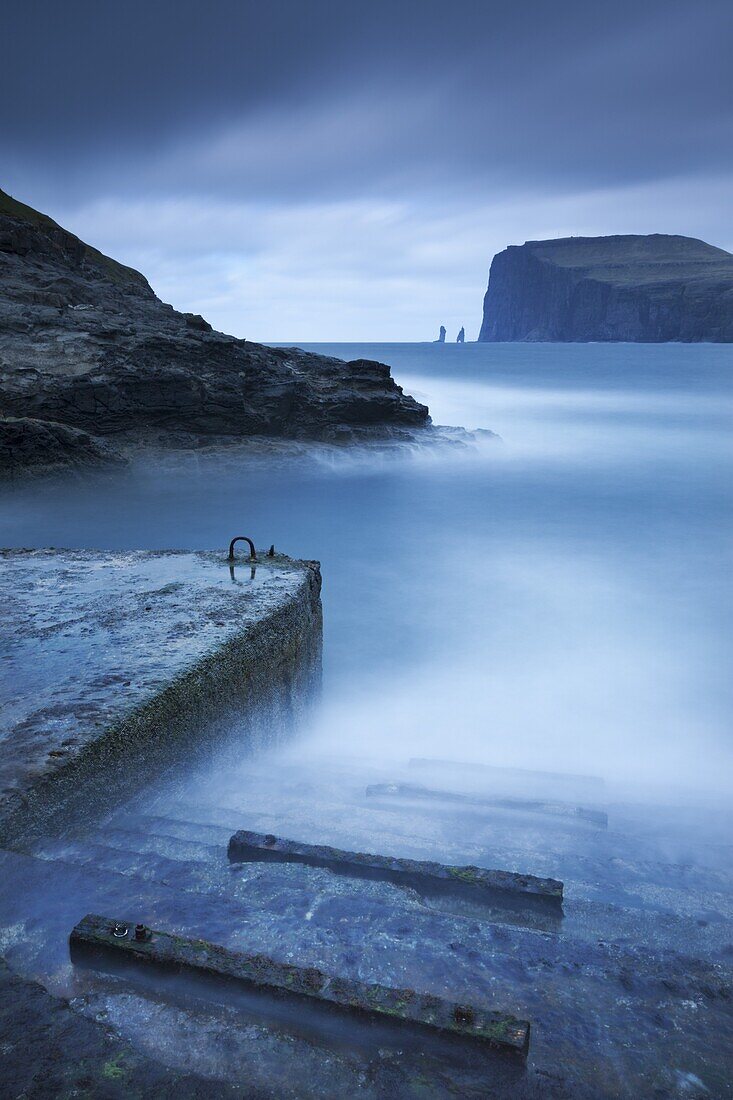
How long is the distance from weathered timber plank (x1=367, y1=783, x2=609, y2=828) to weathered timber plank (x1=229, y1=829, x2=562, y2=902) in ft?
2.77

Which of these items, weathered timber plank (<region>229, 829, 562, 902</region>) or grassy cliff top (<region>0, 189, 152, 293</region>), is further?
grassy cliff top (<region>0, 189, 152, 293</region>)

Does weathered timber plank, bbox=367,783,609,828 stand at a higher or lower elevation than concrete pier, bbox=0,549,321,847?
lower

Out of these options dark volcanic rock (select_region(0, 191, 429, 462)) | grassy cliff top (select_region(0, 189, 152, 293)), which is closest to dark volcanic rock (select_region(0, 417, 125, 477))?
dark volcanic rock (select_region(0, 191, 429, 462))

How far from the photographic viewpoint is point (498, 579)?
8.85 metres

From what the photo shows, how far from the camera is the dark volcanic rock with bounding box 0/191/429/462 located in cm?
1225

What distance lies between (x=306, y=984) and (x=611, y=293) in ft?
499

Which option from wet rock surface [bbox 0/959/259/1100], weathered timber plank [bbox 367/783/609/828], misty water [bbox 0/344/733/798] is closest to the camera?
wet rock surface [bbox 0/959/259/1100]

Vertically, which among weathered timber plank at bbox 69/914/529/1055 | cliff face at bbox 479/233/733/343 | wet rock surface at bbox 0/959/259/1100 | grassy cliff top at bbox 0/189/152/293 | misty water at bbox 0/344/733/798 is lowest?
misty water at bbox 0/344/733/798

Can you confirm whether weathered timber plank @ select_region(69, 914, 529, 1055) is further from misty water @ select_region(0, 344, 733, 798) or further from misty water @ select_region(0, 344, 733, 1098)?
misty water @ select_region(0, 344, 733, 798)

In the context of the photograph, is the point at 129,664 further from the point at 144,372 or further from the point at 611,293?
the point at 611,293

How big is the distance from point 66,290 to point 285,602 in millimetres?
14668

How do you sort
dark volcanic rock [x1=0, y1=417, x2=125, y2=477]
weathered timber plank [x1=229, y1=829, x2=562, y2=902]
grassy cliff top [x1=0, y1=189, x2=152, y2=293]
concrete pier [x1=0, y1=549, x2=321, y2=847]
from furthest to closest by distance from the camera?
grassy cliff top [x1=0, y1=189, x2=152, y2=293]
dark volcanic rock [x1=0, y1=417, x2=125, y2=477]
concrete pier [x1=0, y1=549, x2=321, y2=847]
weathered timber plank [x1=229, y1=829, x2=562, y2=902]

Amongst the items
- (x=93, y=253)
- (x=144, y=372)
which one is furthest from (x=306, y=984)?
(x=93, y=253)

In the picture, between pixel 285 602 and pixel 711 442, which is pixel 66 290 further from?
pixel 711 442
